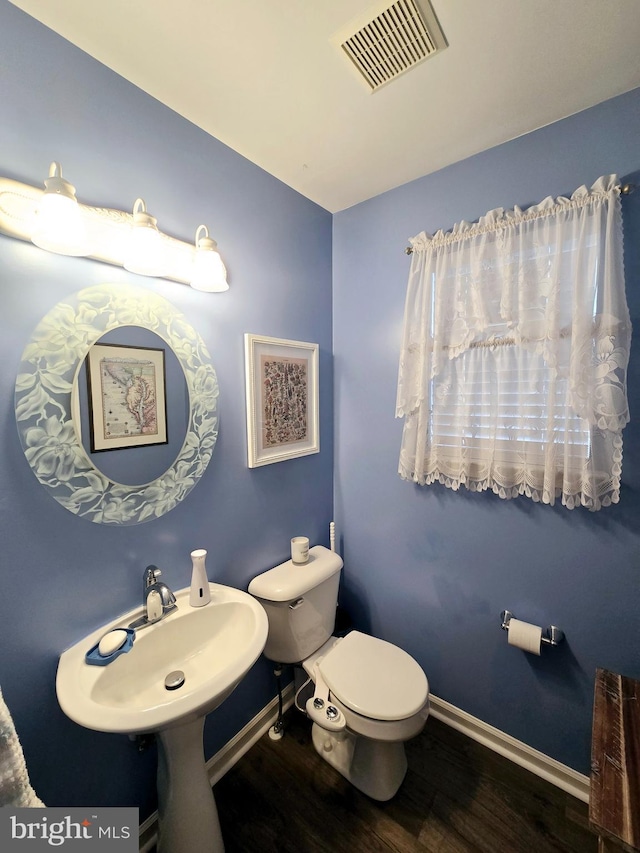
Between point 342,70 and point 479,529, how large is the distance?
168cm

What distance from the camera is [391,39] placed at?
0.87 meters

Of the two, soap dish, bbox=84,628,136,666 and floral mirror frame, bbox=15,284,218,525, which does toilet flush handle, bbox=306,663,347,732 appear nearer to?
soap dish, bbox=84,628,136,666

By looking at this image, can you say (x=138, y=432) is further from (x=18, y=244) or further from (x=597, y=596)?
(x=597, y=596)

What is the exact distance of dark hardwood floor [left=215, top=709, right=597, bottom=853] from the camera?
3.57ft

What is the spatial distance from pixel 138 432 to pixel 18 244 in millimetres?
548

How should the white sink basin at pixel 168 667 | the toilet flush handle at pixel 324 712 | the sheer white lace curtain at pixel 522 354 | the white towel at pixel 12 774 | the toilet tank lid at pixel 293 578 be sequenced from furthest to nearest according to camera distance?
the toilet tank lid at pixel 293 578, the toilet flush handle at pixel 324 712, the sheer white lace curtain at pixel 522 354, the white sink basin at pixel 168 667, the white towel at pixel 12 774

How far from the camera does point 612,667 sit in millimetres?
1137

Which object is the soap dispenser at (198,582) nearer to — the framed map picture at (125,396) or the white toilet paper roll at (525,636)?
the framed map picture at (125,396)

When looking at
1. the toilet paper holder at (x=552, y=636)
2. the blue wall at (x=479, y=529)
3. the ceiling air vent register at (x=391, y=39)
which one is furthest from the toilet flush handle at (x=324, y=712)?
the ceiling air vent register at (x=391, y=39)

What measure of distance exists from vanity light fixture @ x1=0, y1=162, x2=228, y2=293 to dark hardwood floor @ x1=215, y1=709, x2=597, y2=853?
6.27 feet

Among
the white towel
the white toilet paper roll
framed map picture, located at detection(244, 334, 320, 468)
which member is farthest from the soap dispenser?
the white toilet paper roll

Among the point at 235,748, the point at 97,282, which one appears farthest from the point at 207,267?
the point at 235,748

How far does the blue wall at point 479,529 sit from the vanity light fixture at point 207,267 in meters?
0.79

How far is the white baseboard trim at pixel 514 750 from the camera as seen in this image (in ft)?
4.01
